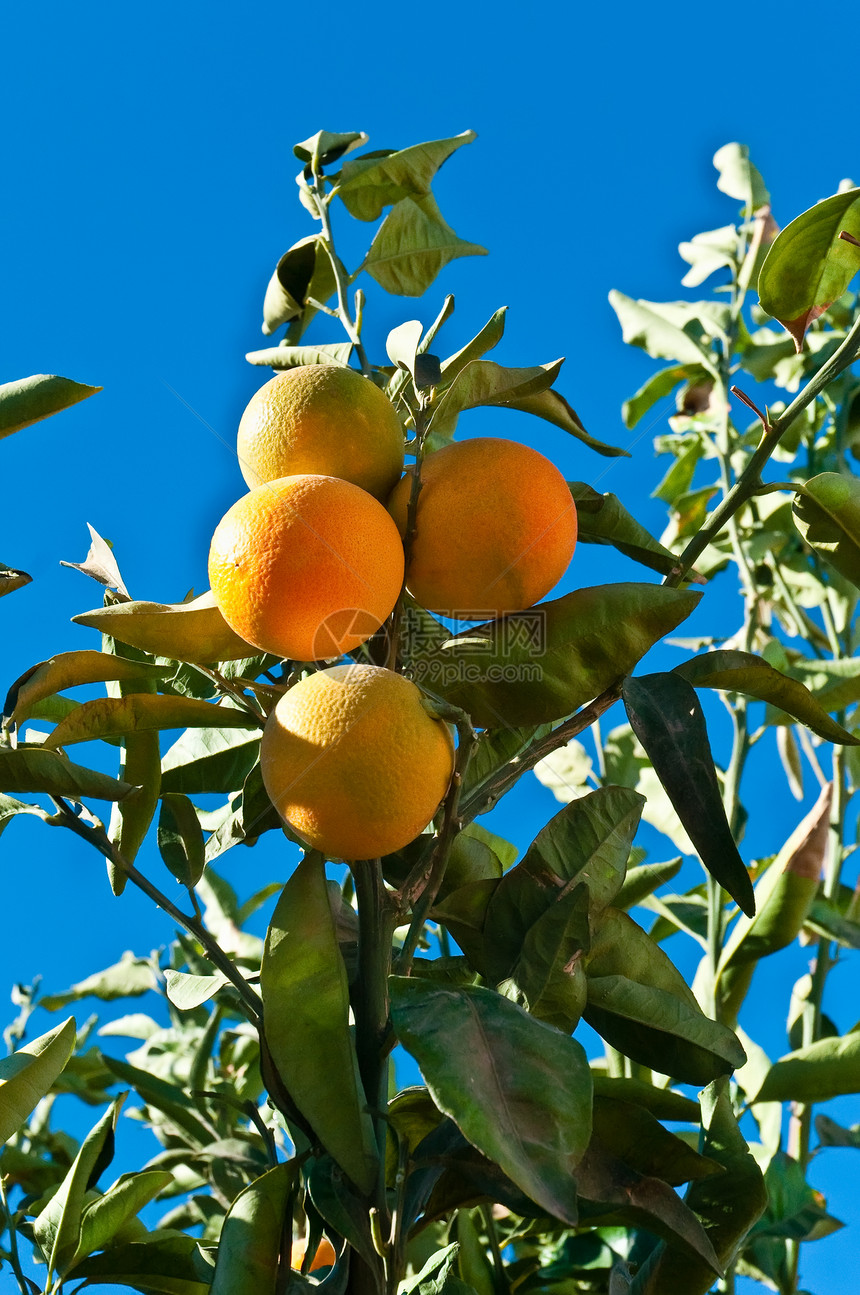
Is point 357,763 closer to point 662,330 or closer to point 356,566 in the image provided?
point 356,566

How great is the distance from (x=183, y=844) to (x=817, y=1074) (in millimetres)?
677

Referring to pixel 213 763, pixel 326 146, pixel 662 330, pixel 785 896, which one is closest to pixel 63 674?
pixel 213 763

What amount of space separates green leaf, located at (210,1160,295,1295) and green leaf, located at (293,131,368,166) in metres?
0.90

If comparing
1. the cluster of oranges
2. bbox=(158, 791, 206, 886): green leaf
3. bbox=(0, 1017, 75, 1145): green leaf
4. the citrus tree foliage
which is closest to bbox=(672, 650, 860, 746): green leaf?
the citrus tree foliage

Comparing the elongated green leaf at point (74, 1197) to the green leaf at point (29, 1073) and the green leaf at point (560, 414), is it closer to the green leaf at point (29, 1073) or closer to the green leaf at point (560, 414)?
the green leaf at point (29, 1073)

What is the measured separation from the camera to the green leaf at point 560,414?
80 cm

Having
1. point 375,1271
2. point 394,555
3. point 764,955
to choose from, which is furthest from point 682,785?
point 764,955

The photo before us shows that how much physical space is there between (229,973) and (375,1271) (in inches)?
8.0

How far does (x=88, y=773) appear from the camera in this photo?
2.24ft

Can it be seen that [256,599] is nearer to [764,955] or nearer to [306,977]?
[306,977]

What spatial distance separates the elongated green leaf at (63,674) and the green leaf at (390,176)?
524mm

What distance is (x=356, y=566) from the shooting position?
0.67 meters

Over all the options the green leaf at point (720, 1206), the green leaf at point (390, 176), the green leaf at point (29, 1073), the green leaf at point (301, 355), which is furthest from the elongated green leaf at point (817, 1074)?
the green leaf at point (390, 176)

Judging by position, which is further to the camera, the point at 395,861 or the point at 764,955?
the point at 764,955
